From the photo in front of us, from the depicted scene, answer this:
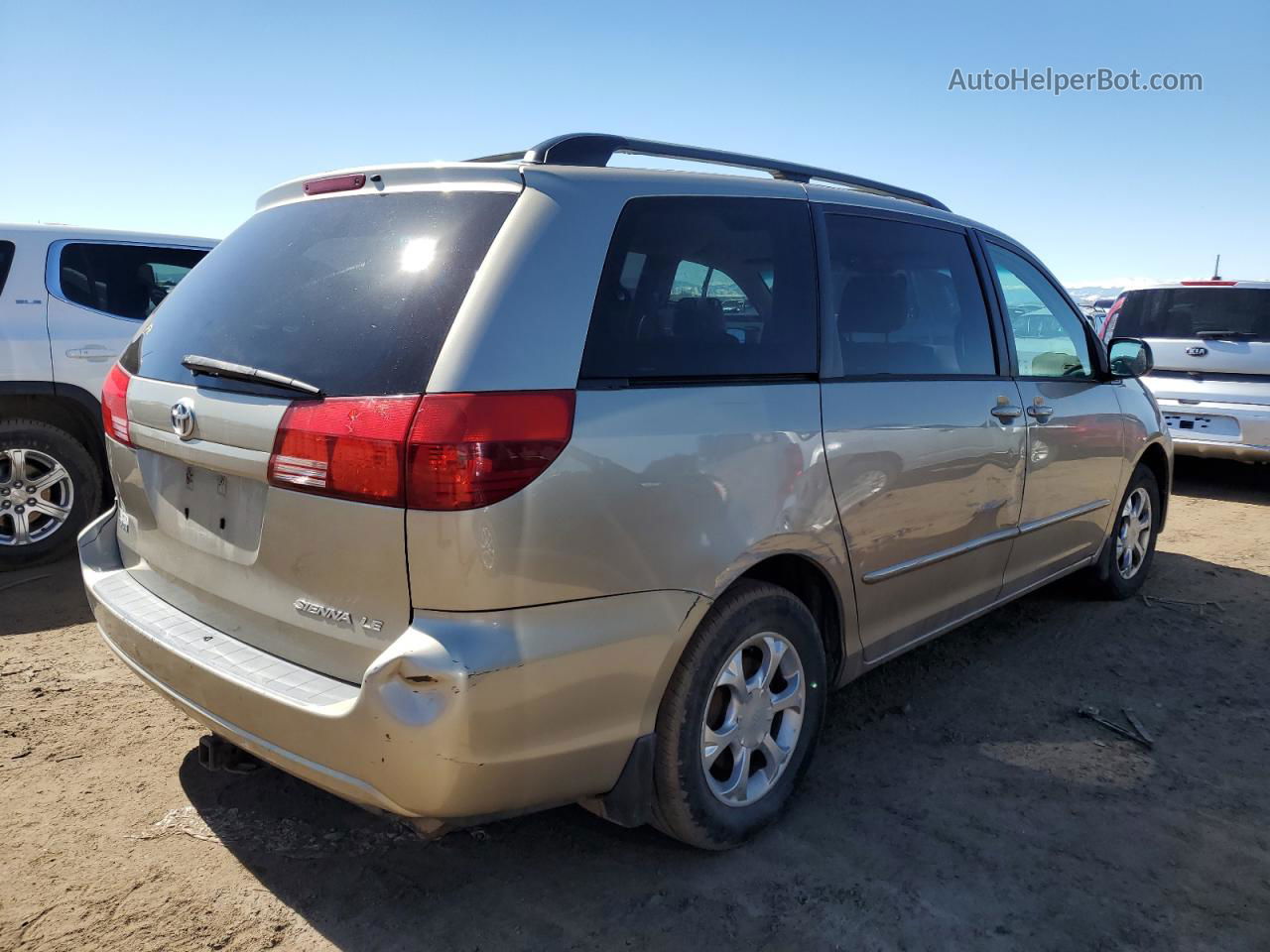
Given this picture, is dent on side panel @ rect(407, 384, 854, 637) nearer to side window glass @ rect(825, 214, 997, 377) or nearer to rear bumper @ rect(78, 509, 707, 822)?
rear bumper @ rect(78, 509, 707, 822)

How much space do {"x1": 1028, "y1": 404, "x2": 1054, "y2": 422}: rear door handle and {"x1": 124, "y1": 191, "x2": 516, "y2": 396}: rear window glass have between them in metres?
2.48

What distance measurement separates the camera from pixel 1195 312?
8.16m

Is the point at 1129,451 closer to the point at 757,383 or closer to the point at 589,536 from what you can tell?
the point at 757,383

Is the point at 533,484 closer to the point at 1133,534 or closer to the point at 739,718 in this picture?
the point at 739,718

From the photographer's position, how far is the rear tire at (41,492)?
5.08m

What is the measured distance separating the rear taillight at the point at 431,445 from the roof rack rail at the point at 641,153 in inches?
27.1

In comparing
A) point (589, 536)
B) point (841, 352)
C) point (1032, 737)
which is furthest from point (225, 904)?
point (1032, 737)

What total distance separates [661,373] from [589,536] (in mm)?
491

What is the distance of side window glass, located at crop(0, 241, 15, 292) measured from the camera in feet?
17.0

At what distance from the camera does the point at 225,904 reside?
239cm

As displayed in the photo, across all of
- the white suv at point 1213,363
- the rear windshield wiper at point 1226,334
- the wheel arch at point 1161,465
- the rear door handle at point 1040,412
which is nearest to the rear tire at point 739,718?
the rear door handle at point 1040,412

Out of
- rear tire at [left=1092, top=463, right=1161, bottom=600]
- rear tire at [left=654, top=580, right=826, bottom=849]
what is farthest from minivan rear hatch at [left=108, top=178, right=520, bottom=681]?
rear tire at [left=1092, top=463, right=1161, bottom=600]

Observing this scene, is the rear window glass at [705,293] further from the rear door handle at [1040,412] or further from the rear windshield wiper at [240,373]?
the rear door handle at [1040,412]

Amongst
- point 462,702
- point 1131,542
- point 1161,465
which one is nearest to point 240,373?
point 462,702
